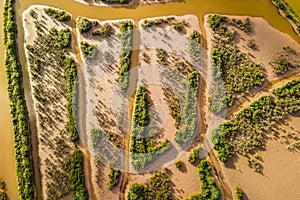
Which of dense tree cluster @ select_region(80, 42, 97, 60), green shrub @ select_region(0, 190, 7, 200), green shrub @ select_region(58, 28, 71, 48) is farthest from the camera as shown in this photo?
green shrub @ select_region(58, 28, 71, 48)

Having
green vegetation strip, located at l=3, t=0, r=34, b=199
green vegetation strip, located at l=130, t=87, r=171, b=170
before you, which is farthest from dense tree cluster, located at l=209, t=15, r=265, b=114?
green vegetation strip, located at l=3, t=0, r=34, b=199

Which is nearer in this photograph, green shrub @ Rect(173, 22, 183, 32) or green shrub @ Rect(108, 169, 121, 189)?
green shrub @ Rect(108, 169, 121, 189)

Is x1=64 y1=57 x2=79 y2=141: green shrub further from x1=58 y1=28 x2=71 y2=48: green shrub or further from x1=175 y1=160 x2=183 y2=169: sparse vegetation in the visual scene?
Result: x1=175 y1=160 x2=183 y2=169: sparse vegetation

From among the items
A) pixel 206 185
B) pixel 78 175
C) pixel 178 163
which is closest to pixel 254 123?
pixel 206 185

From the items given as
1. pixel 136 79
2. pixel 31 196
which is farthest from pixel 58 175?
pixel 136 79

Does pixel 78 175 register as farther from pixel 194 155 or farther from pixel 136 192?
pixel 194 155

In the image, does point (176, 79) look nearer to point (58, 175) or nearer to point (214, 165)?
point (214, 165)
